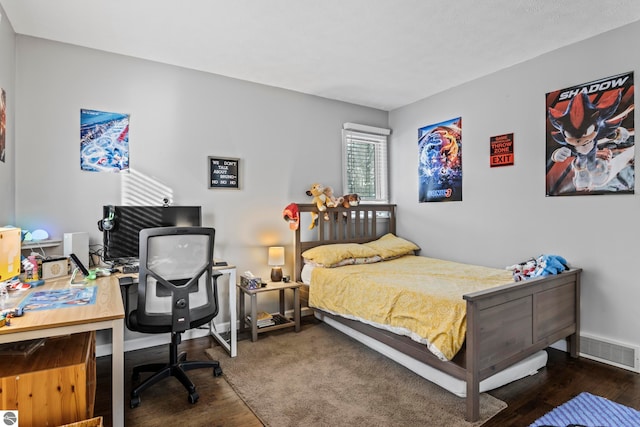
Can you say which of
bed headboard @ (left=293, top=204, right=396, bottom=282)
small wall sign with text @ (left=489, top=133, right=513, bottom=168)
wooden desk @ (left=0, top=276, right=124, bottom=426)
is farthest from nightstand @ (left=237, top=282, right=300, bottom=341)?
small wall sign with text @ (left=489, top=133, right=513, bottom=168)

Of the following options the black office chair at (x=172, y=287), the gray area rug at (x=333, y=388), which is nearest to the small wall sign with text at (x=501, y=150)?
the gray area rug at (x=333, y=388)

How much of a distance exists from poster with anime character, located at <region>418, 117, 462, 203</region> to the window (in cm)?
53

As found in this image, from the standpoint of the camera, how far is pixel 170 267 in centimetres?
227

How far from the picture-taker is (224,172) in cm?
345

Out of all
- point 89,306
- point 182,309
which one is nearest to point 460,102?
point 182,309

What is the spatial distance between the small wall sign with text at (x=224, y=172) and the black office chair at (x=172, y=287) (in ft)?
3.74

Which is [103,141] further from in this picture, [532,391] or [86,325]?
[532,391]

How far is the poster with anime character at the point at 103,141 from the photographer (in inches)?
112

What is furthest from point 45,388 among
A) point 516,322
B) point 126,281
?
point 516,322

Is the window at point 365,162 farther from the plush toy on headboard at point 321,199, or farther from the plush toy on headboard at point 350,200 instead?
the plush toy on headboard at point 321,199

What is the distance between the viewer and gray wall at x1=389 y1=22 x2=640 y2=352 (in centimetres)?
262

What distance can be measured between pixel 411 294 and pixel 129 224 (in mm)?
2244

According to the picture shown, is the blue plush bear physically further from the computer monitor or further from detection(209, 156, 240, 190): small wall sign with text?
Answer: the computer monitor

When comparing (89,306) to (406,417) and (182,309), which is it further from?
(406,417)
